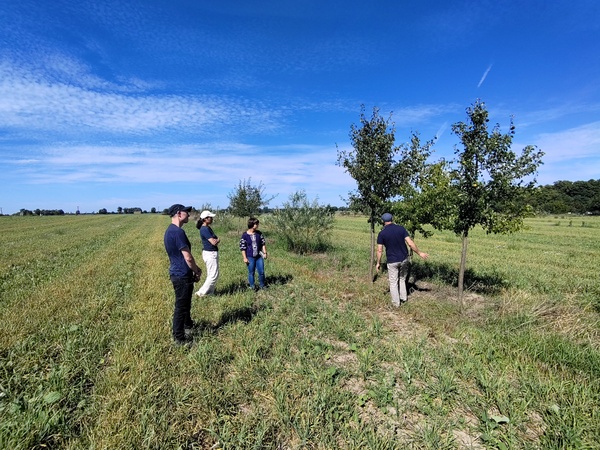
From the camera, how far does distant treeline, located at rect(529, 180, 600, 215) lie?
93562 millimetres

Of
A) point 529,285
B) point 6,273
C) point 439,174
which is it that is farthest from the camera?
point 6,273

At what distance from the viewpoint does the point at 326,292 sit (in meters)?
9.20

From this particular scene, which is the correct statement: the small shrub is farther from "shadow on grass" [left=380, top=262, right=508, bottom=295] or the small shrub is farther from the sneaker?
the sneaker

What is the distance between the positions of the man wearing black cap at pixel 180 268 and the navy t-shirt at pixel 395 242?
15.4 feet

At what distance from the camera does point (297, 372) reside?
15.0 ft

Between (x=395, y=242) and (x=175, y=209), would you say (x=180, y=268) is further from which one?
(x=395, y=242)

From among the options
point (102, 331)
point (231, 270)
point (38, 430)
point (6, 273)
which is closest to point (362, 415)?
point (38, 430)

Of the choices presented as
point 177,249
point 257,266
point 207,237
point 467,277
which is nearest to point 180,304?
point 177,249

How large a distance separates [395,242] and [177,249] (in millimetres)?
5161

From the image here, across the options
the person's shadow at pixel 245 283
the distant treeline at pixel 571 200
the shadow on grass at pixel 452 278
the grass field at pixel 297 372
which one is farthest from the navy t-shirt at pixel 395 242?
the distant treeline at pixel 571 200

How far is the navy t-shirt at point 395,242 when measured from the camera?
7.79 meters

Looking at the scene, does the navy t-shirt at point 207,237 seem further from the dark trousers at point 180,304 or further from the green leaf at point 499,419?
the green leaf at point 499,419

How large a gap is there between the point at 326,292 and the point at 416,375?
473 centimetres

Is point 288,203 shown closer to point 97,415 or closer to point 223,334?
point 223,334
